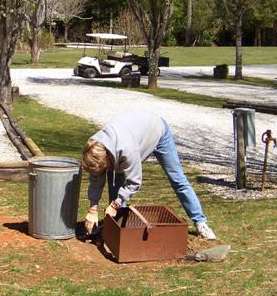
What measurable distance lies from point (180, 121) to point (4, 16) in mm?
4843

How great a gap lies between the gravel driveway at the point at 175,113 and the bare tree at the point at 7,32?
1.84 metres

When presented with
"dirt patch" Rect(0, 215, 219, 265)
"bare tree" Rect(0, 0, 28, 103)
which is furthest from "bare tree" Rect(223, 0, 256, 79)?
"dirt patch" Rect(0, 215, 219, 265)

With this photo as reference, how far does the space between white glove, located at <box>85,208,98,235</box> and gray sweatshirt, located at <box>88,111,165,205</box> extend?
0.10 meters

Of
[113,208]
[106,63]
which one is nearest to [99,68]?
[106,63]

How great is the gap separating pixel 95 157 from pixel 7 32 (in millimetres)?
12713

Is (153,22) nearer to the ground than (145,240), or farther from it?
farther from it

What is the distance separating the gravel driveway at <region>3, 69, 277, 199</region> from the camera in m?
12.3

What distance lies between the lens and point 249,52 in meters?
60.5

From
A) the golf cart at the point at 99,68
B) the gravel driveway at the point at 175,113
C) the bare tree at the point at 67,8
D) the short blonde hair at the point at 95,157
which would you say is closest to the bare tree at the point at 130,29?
the bare tree at the point at 67,8

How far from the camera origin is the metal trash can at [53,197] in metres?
6.30

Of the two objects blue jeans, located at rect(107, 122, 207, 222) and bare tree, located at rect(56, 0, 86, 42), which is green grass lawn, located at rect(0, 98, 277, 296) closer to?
blue jeans, located at rect(107, 122, 207, 222)

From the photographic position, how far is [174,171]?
6336 mm

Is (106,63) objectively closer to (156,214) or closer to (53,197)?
(156,214)

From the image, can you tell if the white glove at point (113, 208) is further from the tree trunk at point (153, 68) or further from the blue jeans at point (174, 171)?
the tree trunk at point (153, 68)
